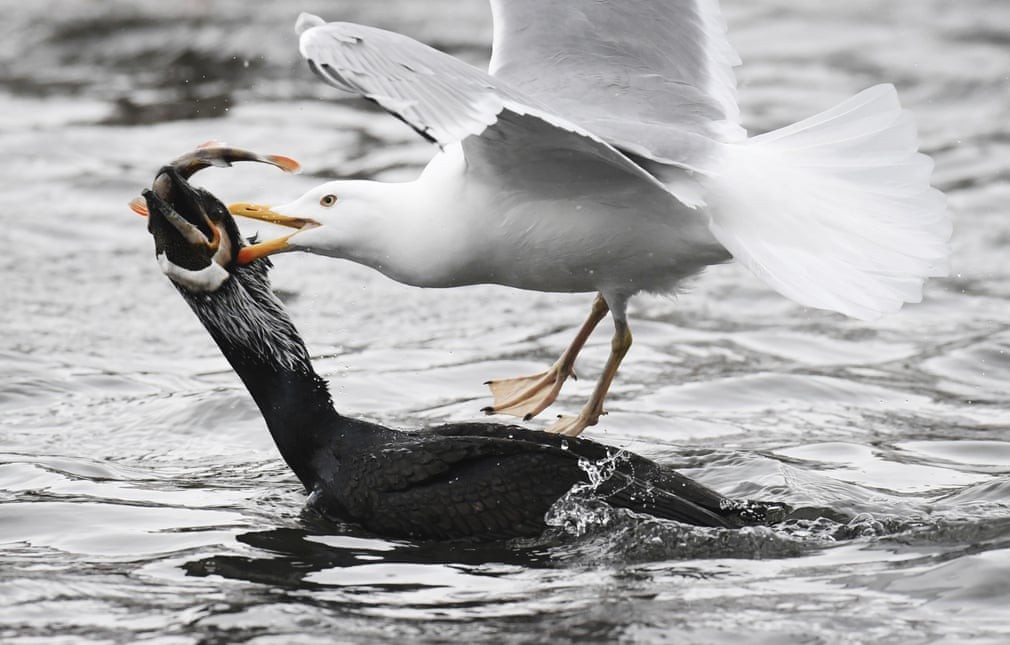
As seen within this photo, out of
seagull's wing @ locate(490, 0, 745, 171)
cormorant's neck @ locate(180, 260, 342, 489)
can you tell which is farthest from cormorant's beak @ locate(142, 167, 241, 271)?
seagull's wing @ locate(490, 0, 745, 171)

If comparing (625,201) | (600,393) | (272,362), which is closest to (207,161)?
(272,362)

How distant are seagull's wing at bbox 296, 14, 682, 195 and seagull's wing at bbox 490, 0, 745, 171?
596mm

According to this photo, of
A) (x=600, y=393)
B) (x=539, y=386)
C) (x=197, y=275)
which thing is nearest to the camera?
(x=197, y=275)

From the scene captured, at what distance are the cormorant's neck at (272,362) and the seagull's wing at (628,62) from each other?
1267mm

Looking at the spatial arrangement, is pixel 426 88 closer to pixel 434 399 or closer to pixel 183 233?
pixel 183 233

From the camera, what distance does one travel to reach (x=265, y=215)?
613 cm

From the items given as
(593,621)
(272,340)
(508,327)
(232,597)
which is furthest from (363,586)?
(508,327)

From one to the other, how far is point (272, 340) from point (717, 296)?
4.86 metres

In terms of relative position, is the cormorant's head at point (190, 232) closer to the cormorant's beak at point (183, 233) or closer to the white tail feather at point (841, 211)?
the cormorant's beak at point (183, 233)

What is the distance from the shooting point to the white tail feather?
5.69 metres

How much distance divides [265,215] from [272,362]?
53 centimetres

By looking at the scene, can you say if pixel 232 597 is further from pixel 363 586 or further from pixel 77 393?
pixel 77 393

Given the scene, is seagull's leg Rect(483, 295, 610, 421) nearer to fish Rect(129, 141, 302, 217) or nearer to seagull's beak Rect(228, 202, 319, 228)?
seagull's beak Rect(228, 202, 319, 228)

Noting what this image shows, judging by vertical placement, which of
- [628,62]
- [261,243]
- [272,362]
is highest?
[628,62]
